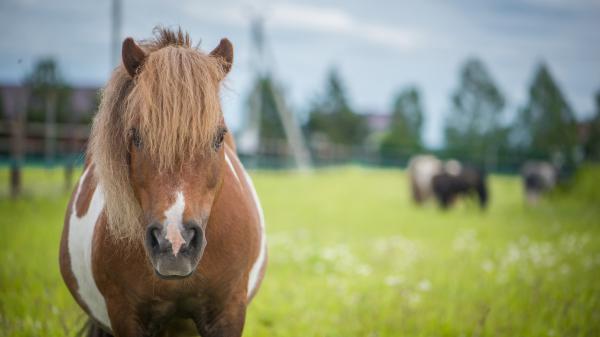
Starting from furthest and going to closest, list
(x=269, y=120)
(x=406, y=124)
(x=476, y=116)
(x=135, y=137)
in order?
1. (x=406, y=124)
2. (x=269, y=120)
3. (x=476, y=116)
4. (x=135, y=137)

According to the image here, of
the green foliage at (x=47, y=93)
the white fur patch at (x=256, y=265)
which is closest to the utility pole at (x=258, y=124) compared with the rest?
the green foliage at (x=47, y=93)

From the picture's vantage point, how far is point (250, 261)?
2393 mm

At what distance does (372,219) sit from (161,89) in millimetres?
10078

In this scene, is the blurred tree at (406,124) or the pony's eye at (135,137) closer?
the pony's eye at (135,137)

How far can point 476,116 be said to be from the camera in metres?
41.2

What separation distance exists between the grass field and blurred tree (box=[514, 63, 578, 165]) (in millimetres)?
23641

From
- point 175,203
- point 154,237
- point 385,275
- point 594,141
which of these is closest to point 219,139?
point 175,203

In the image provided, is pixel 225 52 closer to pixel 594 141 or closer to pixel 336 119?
pixel 594 141

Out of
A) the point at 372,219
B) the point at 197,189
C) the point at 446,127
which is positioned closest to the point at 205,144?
the point at 197,189

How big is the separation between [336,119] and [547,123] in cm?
1948

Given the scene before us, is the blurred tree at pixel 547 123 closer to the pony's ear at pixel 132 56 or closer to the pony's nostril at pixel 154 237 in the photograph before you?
the pony's ear at pixel 132 56

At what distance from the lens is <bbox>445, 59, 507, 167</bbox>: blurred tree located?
130 feet

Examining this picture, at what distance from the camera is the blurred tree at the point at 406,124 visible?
45.9 m

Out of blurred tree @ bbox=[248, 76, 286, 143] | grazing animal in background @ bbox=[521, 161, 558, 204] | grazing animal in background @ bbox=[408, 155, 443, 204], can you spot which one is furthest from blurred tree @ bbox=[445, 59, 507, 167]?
grazing animal in background @ bbox=[408, 155, 443, 204]
